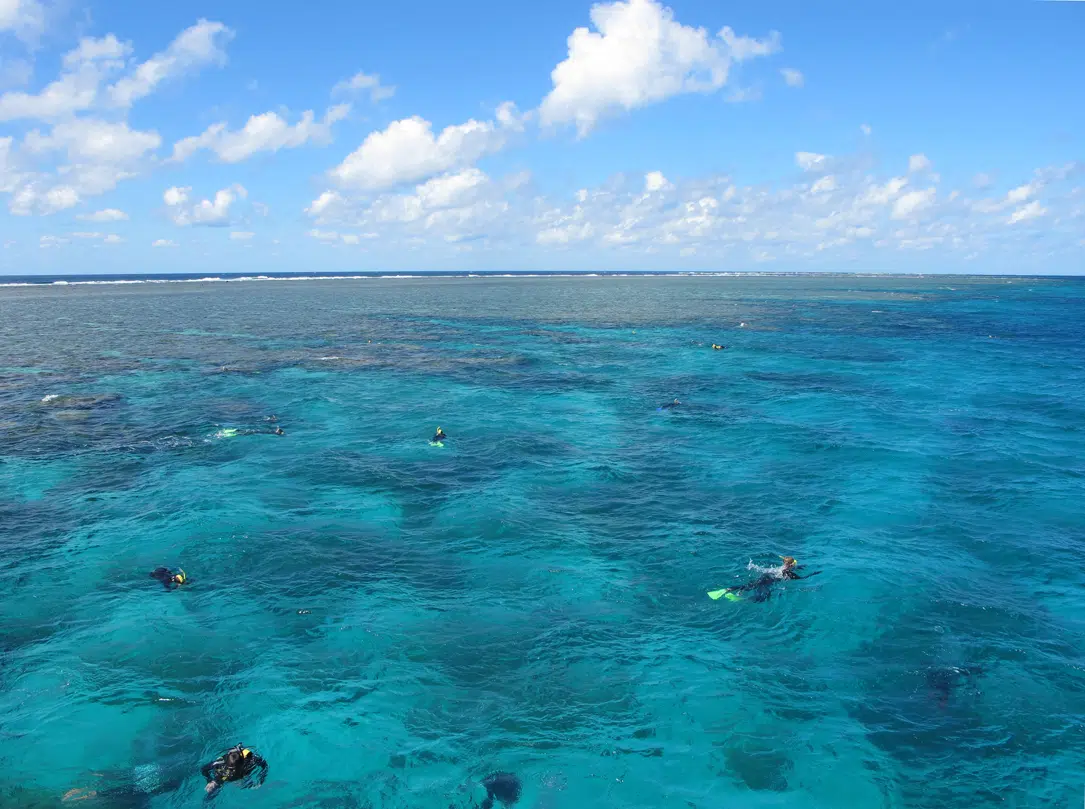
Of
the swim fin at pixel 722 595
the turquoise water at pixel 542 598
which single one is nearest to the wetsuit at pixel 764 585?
the swim fin at pixel 722 595

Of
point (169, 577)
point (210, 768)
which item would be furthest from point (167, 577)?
point (210, 768)

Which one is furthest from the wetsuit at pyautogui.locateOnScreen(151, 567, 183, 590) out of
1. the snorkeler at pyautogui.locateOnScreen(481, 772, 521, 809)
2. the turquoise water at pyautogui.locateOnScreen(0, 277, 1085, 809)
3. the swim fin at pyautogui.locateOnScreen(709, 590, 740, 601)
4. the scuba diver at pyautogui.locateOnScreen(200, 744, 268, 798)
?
the swim fin at pyautogui.locateOnScreen(709, 590, 740, 601)

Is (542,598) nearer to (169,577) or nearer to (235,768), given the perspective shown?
(235,768)

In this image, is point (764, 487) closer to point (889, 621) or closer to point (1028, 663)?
point (889, 621)

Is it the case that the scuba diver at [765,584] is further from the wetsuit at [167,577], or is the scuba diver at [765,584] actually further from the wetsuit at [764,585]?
the wetsuit at [167,577]

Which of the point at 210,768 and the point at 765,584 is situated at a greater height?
the point at 765,584

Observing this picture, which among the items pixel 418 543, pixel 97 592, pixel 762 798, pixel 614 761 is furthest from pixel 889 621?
pixel 97 592

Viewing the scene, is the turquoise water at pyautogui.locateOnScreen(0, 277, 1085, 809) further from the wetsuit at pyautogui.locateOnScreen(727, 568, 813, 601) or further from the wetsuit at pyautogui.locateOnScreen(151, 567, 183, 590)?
the wetsuit at pyautogui.locateOnScreen(727, 568, 813, 601)
